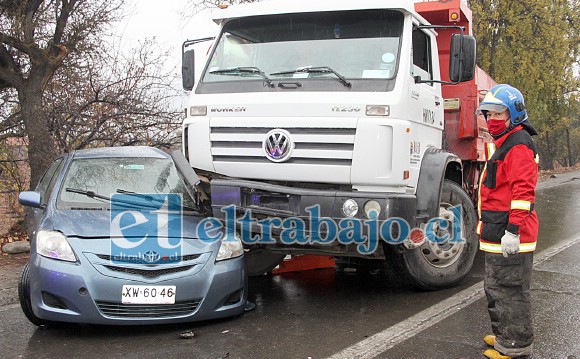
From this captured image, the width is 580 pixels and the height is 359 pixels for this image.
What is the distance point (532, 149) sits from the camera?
3.95m

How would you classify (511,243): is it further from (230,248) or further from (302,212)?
(230,248)

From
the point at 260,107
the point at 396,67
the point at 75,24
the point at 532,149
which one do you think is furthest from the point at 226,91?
the point at 75,24

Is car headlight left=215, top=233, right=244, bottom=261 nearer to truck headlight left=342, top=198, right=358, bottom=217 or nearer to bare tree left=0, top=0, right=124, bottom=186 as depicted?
truck headlight left=342, top=198, right=358, bottom=217

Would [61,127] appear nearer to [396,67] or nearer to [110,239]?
[110,239]

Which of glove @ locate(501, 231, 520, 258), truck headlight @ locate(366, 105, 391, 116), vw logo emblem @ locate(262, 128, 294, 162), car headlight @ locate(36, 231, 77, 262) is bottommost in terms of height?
car headlight @ locate(36, 231, 77, 262)

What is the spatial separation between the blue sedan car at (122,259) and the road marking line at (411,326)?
1158mm

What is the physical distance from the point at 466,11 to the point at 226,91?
364cm

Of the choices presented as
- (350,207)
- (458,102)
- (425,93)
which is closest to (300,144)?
(350,207)

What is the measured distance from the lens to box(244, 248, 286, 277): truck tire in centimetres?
607

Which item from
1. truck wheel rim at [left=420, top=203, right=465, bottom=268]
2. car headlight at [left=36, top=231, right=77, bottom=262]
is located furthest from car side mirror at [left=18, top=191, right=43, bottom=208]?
truck wheel rim at [left=420, top=203, right=465, bottom=268]

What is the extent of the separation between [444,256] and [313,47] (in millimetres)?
2388

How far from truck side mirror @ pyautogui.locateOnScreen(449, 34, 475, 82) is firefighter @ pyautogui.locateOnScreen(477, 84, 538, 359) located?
133cm

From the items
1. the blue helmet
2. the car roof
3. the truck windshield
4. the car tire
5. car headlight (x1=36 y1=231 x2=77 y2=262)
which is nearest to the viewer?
the blue helmet

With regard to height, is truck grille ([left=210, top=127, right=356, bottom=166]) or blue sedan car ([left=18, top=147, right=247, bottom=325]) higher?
truck grille ([left=210, top=127, right=356, bottom=166])
